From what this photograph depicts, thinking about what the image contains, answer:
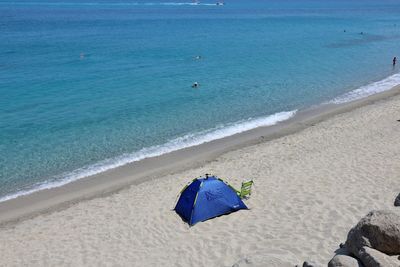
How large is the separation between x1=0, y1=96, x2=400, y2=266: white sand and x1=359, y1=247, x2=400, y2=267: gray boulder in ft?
4.84

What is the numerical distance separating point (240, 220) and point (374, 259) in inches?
264

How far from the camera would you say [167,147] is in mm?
23453

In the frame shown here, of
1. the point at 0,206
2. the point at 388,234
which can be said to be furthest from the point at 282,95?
the point at 388,234

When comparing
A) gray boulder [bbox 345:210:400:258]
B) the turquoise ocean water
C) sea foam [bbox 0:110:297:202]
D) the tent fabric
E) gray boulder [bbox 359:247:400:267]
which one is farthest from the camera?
the turquoise ocean water

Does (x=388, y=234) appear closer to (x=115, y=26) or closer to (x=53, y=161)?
(x=53, y=161)

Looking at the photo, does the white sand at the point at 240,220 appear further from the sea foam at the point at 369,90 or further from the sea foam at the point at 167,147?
the sea foam at the point at 369,90

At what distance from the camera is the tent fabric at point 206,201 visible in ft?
47.3

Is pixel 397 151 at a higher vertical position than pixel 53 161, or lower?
higher

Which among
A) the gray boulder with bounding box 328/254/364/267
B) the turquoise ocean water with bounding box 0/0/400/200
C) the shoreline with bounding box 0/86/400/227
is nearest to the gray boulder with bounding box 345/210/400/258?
the gray boulder with bounding box 328/254/364/267

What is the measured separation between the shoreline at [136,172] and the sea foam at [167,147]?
0.38 m

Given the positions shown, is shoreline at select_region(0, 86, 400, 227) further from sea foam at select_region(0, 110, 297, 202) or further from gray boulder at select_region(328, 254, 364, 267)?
gray boulder at select_region(328, 254, 364, 267)

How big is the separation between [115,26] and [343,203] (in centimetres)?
7971

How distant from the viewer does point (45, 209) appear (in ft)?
55.7

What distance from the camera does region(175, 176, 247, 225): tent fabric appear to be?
1443cm
